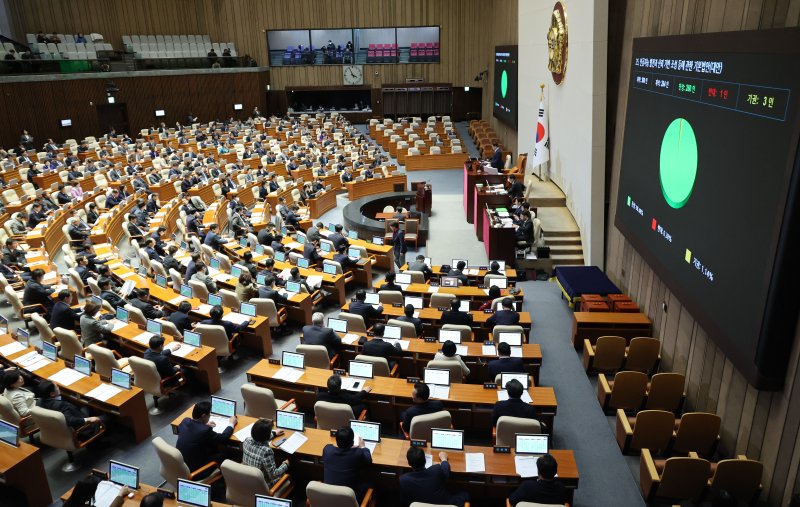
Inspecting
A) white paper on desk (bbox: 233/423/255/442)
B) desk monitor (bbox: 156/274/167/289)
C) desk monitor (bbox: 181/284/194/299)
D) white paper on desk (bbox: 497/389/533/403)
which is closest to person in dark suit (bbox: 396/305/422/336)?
white paper on desk (bbox: 497/389/533/403)

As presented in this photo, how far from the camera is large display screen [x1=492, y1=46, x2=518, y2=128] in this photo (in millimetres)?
22297

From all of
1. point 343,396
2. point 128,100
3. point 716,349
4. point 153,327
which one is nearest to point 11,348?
point 153,327

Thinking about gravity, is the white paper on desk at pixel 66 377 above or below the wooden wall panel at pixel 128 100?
below

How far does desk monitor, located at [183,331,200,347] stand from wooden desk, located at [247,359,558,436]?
1.21 m

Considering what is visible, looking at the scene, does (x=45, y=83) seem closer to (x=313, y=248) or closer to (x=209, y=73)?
(x=209, y=73)

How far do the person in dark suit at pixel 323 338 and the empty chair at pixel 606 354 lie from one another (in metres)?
3.74

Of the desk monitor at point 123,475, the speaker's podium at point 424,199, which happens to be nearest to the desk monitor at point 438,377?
the desk monitor at point 123,475

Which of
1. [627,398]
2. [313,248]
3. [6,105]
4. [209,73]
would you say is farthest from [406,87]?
[627,398]

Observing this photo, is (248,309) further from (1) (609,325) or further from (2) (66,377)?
(1) (609,325)

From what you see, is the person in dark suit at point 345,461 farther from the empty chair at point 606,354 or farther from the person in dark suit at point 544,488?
Result: the empty chair at point 606,354

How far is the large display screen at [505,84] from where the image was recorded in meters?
22.3

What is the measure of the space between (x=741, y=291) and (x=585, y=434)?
2645 millimetres

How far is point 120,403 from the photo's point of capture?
22.3 feet

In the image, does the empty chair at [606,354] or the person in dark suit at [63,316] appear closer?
the empty chair at [606,354]
